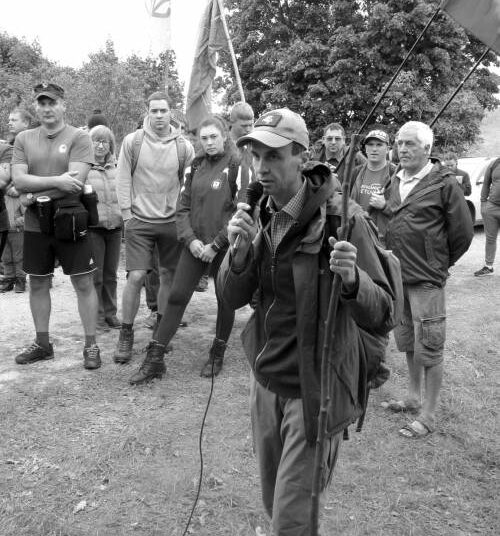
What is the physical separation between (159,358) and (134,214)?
1.38 m

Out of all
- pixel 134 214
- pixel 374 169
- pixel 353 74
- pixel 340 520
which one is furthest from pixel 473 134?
A: pixel 340 520

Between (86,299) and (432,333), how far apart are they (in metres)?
2.94

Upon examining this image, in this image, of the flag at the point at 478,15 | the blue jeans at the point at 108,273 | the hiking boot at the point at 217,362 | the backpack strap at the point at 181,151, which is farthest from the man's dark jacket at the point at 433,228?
the blue jeans at the point at 108,273

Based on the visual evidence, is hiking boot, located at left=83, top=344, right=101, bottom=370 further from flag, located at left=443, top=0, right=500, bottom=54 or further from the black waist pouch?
flag, located at left=443, top=0, right=500, bottom=54

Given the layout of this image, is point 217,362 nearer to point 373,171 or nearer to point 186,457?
point 186,457

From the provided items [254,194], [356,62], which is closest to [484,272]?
[254,194]

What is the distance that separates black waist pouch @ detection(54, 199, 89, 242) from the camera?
15.7 ft

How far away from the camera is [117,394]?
4605mm

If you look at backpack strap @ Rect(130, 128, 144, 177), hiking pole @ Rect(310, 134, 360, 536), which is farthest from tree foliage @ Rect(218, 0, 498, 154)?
hiking pole @ Rect(310, 134, 360, 536)

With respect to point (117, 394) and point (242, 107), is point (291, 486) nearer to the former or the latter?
point (117, 394)

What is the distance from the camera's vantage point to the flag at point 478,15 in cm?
165

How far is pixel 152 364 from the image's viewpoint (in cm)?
484

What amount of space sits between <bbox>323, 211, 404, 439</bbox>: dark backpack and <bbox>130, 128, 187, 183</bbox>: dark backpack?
11.2ft

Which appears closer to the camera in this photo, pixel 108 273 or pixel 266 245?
pixel 266 245
